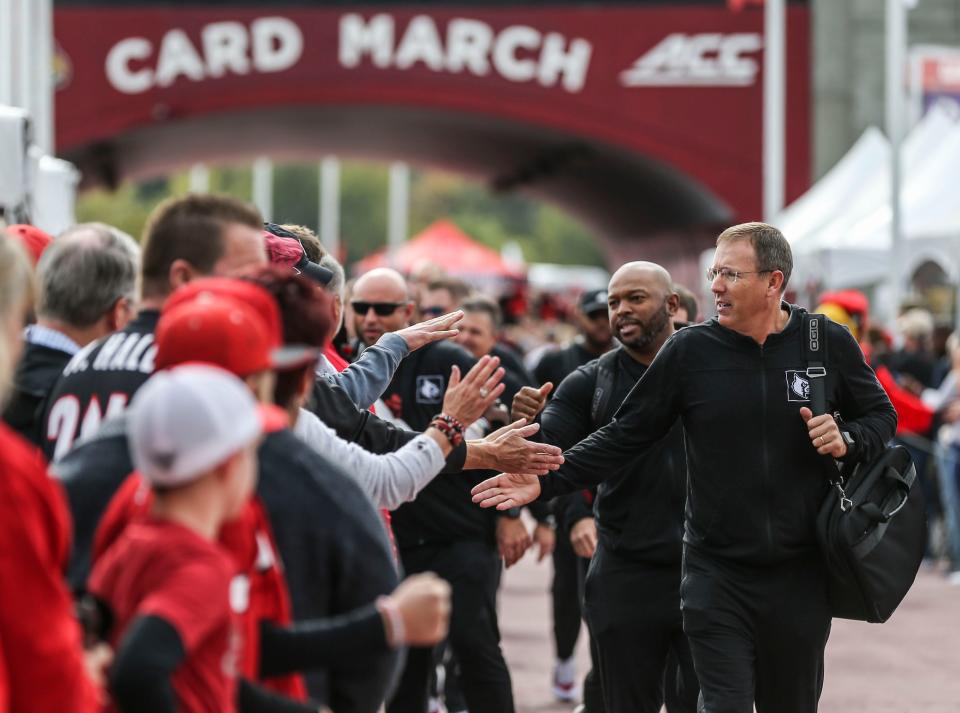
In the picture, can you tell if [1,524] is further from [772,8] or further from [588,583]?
[772,8]

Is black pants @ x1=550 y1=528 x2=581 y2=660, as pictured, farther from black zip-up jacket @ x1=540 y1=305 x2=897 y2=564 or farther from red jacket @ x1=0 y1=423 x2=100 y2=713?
red jacket @ x1=0 y1=423 x2=100 y2=713

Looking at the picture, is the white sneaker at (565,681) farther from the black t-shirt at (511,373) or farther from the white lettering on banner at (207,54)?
the white lettering on banner at (207,54)

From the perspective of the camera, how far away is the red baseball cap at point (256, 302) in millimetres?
3502

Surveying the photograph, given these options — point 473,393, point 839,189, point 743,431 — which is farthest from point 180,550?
point 839,189

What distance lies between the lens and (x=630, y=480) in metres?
7.09

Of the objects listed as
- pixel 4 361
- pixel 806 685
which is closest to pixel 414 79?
pixel 806 685

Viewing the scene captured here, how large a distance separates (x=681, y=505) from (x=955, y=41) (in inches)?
814

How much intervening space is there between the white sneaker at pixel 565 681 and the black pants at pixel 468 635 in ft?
6.07

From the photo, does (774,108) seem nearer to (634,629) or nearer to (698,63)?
(698,63)

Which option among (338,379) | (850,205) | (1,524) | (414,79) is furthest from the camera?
(414,79)

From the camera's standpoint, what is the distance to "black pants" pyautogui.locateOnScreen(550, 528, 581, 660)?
9727 millimetres

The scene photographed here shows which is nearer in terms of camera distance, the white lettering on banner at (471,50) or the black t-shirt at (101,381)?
the black t-shirt at (101,381)

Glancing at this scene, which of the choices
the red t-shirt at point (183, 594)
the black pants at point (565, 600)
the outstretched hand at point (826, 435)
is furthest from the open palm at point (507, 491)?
the black pants at point (565, 600)

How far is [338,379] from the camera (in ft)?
17.9
